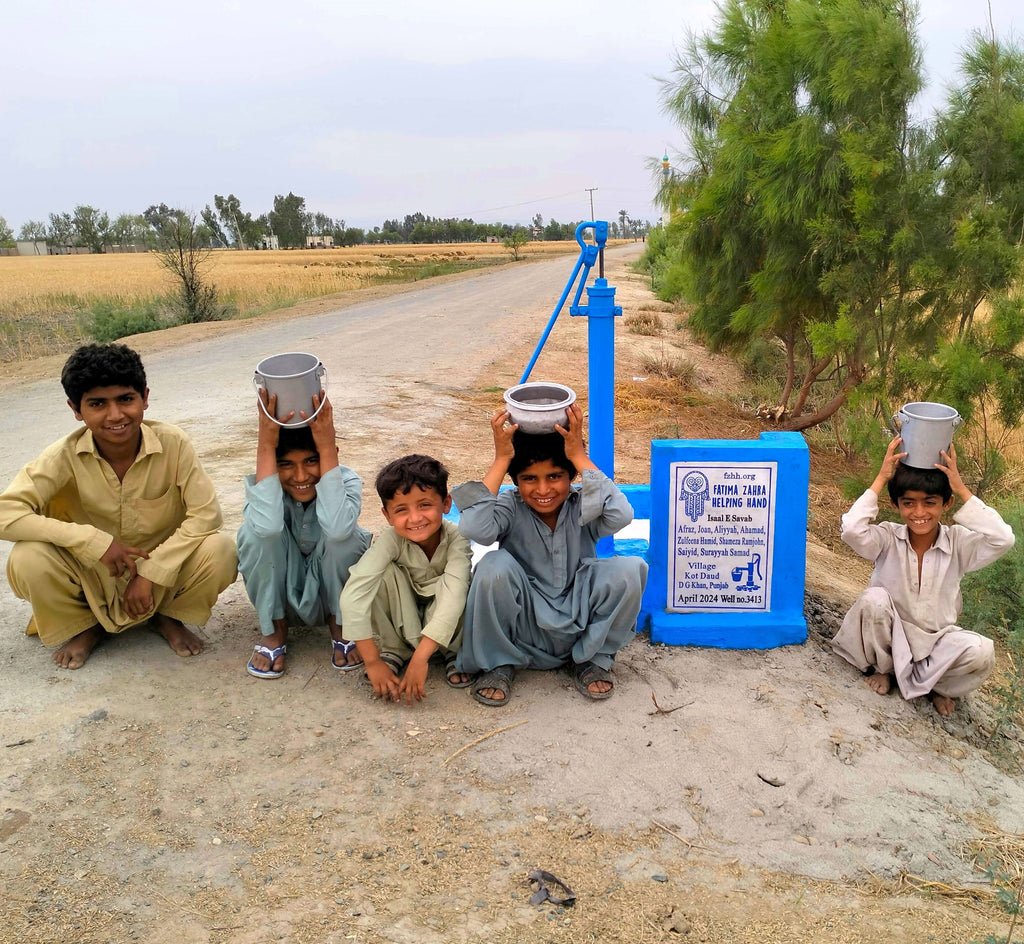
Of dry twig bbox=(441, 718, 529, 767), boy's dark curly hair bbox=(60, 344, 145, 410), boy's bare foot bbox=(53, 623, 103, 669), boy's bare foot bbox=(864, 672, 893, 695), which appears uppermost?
boy's dark curly hair bbox=(60, 344, 145, 410)

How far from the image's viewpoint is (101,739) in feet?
9.20

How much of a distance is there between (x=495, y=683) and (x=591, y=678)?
0.34 meters

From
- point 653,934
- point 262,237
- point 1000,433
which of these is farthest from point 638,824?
point 262,237

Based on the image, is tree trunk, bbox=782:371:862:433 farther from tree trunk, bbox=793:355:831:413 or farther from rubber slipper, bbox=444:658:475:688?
rubber slipper, bbox=444:658:475:688

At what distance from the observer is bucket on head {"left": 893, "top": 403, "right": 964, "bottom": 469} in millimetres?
3070

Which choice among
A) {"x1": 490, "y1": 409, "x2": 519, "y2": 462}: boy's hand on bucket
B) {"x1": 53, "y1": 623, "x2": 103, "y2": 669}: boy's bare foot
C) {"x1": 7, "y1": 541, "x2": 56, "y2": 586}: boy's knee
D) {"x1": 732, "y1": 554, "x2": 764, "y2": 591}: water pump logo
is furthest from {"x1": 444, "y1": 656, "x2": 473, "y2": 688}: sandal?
{"x1": 7, "y1": 541, "x2": 56, "y2": 586}: boy's knee

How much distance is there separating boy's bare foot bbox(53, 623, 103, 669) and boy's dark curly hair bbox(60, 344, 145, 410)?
0.86m

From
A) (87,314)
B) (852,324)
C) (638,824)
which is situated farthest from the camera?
(87,314)

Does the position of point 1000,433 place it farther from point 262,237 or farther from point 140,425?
point 262,237

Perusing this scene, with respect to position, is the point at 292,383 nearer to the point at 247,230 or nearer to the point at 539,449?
the point at 539,449

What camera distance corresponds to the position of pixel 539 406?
2924 mm

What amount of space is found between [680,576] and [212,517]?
186cm

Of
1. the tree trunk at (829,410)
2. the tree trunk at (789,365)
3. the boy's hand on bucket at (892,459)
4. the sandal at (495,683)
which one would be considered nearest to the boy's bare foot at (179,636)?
the sandal at (495,683)

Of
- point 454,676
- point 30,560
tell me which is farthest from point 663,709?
point 30,560
